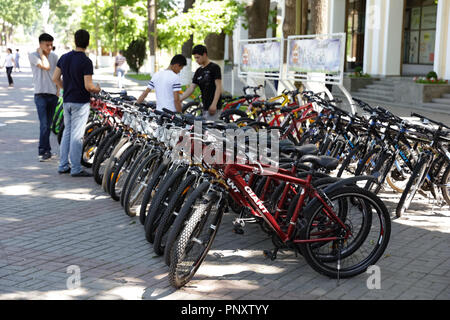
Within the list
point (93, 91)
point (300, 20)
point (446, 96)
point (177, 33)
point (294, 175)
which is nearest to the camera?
point (294, 175)

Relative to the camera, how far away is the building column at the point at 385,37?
23.5 m

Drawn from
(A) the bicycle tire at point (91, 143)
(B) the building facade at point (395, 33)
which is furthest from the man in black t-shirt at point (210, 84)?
(B) the building facade at point (395, 33)

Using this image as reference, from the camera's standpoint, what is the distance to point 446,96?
58.7ft

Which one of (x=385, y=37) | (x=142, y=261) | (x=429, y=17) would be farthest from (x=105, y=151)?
(x=429, y=17)

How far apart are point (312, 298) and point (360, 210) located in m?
0.92

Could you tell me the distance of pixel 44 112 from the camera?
9.41m

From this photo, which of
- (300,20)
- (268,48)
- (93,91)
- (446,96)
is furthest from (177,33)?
(93,91)

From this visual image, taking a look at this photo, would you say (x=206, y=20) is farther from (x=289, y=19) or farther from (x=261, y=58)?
(x=261, y=58)

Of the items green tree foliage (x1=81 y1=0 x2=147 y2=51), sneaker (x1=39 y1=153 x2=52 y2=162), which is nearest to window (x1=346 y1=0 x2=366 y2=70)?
green tree foliage (x1=81 y1=0 x2=147 y2=51)

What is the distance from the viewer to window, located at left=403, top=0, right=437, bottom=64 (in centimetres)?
2644

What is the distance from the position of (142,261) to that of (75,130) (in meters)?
3.63

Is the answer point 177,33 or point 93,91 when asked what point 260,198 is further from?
point 177,33

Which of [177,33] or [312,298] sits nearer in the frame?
[312,298]

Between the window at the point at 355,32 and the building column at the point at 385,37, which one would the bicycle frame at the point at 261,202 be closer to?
the building column at the point at 385,37
